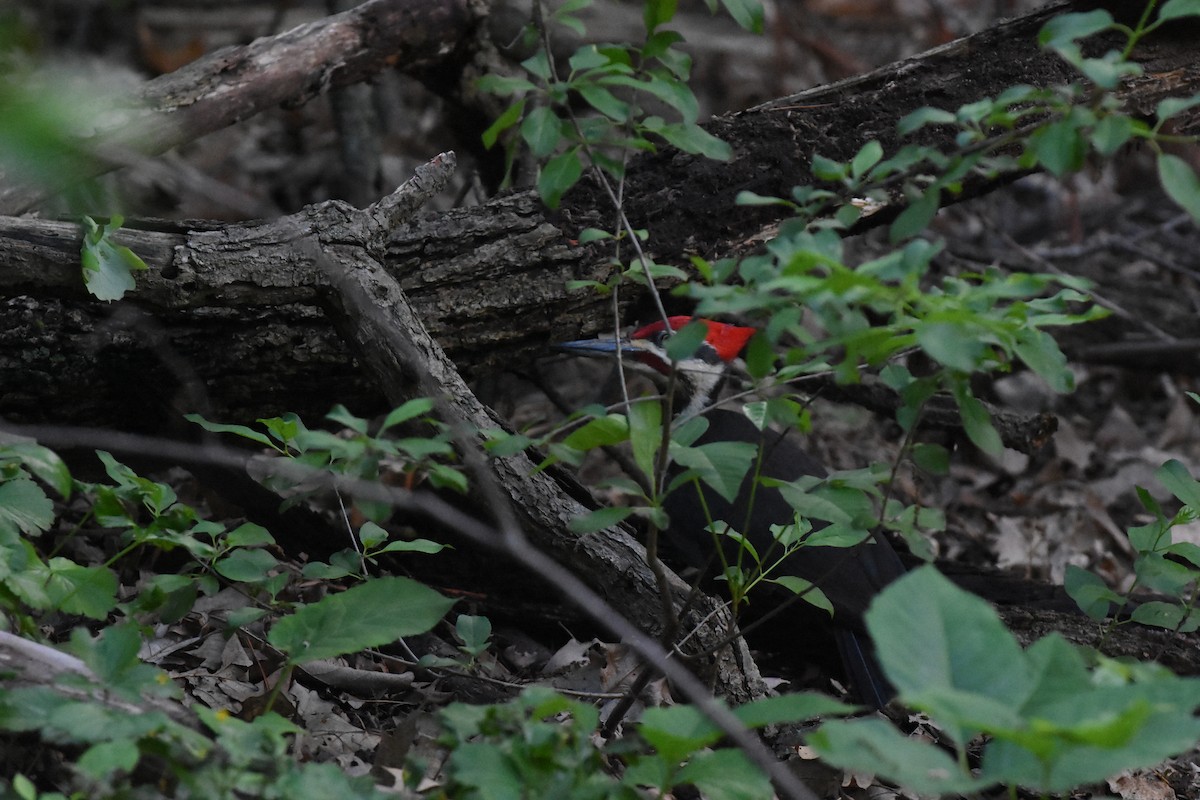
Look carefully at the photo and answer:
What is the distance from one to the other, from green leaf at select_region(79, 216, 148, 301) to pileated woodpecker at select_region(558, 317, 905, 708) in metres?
1.27

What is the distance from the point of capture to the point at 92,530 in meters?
3.19

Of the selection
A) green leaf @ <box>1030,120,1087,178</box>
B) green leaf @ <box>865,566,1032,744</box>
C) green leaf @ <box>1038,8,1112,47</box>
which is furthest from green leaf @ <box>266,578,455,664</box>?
green leaf @ <box>1038,8,1112,47</box>

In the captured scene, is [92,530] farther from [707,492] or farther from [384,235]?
[707,492]

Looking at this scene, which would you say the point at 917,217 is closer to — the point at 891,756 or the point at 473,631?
the point at 891,756

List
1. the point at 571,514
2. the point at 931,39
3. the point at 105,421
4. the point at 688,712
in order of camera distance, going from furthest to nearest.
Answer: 1. the point at 931,39
2. the point at 105,421
3. the point at 571,514
4. the point at 688,712

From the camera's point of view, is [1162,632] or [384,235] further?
[1162,632]

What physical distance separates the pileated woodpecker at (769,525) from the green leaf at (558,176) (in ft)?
3.75

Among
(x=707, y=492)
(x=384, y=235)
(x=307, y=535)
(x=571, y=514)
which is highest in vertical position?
(x=384, y=235)

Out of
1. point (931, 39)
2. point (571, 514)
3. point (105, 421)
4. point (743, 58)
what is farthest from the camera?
point (743, 58)

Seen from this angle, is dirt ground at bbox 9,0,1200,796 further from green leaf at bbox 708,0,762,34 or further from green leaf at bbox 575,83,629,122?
green leaf at bbox 708,0,762,34

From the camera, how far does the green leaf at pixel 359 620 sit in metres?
1.79

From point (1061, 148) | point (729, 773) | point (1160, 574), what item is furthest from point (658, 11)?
point (1160, 574)

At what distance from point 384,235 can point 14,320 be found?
3.08 feet

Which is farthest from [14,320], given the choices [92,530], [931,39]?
[931,39]
